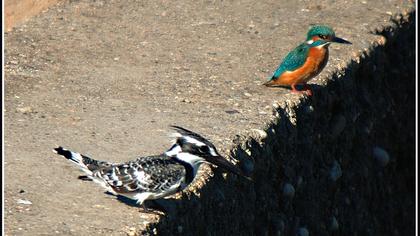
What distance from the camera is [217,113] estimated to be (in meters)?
7.62

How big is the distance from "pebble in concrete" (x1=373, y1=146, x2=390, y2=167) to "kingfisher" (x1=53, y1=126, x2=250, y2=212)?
110 inches

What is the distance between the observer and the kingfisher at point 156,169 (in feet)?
20.0

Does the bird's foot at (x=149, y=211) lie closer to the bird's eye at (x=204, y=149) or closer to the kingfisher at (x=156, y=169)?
the kingfisher at (x=156, y=169)

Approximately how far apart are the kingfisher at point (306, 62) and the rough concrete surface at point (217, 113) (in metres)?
0.10

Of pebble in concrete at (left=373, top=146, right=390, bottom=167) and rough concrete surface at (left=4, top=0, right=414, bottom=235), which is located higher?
rough concrete surface at (left=4, top=0, right=414, bottom=235)

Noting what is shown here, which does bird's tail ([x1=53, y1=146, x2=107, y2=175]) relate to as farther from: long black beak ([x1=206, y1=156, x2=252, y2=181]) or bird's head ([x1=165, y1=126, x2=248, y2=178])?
long black beak ([x1=206, y1=156, x2=252, y2=181])

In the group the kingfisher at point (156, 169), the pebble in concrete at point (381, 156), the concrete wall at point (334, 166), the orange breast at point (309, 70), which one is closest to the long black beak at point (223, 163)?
the kingfisher at point (156, 169)

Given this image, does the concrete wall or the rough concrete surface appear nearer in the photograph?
the rough concrete surface

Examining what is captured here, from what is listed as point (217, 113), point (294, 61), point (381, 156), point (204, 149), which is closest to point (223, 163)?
point (204, 149)

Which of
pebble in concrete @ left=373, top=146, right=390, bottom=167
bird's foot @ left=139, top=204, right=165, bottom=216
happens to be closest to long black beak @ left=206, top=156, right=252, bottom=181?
bird's foot @ left=139, top=204, right=165, bottom=216

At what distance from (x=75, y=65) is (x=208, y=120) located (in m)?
1.32

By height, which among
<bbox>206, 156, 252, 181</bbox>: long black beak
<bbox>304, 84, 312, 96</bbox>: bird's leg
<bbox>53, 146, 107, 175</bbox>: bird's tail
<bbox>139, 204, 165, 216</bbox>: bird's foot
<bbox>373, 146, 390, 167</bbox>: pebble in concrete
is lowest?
<bbox>373, 146, 390, 167</bbox>: pebble in concrete

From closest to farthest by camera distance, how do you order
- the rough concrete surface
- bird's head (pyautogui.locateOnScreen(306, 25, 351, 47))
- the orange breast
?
A: the rough concrete surface < the orange breast < bird's head (pyautogui.locateOnScreen(306, 25, 351, 47))

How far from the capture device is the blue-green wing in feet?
26.0
